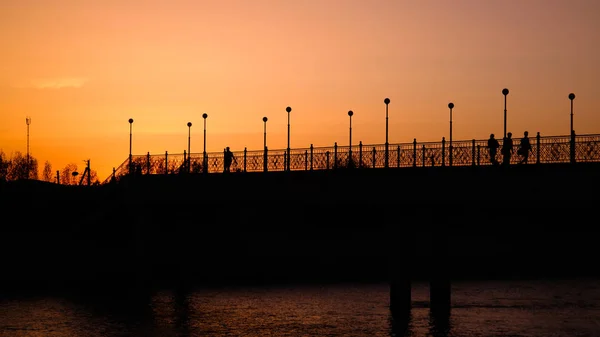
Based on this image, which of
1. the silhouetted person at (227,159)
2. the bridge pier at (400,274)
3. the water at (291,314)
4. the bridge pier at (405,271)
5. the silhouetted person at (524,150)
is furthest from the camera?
the silhouetted person at (227,159)

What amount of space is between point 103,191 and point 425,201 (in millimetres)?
31843

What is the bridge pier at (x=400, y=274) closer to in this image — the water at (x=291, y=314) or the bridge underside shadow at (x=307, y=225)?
the bridge underside shadow at (x=307, y=225)

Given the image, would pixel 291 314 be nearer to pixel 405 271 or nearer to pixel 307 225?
pixel 405 271

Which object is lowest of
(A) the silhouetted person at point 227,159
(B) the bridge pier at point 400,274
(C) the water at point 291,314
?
(C) the water at point 291,314

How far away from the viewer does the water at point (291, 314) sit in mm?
49000

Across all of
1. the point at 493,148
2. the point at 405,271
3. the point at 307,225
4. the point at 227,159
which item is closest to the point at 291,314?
the point at 405,271

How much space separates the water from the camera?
161ft

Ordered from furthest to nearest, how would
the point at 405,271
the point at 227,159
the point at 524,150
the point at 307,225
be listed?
the point at 307,225 < the point at 227,159 < the point at 405,271 < the point at 524,150

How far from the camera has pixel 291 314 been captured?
56.9 metres

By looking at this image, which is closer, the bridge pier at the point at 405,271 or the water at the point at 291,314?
the water at the point at 291,314

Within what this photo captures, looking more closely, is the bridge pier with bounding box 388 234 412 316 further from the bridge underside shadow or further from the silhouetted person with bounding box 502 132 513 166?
the silhouetted person with bounding box 502 132 513 166

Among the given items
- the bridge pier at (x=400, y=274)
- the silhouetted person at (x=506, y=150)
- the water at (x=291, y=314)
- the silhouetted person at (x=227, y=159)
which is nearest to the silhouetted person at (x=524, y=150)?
the silhouetted person at (x=506, y=150)

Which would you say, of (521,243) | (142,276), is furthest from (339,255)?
(142,276)

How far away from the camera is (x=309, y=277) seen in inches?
3477
